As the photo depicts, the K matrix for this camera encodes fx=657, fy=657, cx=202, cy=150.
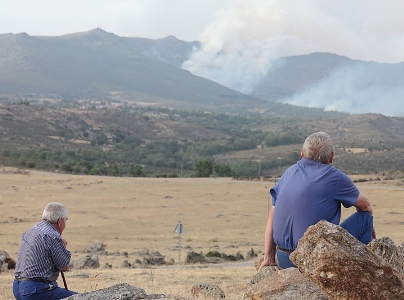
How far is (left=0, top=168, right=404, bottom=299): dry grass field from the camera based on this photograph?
37.6 m

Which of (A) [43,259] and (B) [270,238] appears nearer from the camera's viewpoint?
(B) [270,238]

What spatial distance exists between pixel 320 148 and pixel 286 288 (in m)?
1.42

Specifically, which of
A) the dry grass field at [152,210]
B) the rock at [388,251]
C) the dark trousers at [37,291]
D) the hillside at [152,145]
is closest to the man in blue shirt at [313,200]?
the rock at [388,251]

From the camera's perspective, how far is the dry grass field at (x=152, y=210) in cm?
3759

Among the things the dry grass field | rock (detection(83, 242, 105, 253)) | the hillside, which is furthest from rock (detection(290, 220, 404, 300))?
the hillside

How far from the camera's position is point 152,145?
129 meters

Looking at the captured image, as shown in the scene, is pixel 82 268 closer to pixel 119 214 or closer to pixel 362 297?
pixel 362 297

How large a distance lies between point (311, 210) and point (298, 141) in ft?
451

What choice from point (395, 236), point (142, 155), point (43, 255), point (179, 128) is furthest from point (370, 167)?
point (43, 255)

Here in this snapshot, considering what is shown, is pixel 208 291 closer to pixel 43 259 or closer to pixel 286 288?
pixel 43 259

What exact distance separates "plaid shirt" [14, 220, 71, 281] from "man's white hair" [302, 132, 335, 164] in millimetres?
2928

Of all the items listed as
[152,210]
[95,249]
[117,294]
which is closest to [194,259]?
[95,249]

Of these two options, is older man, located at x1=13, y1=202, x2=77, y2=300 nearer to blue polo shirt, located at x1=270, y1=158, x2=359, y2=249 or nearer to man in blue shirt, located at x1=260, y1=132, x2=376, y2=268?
man in blue shirt, located at x1=260, y1=132, x2=376, y2=268

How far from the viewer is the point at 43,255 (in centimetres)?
730
